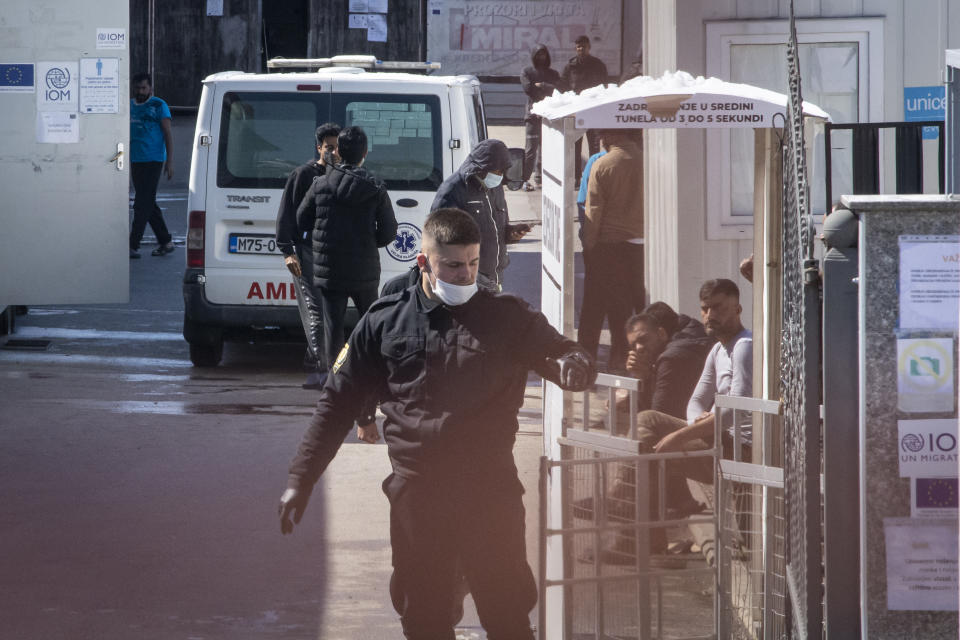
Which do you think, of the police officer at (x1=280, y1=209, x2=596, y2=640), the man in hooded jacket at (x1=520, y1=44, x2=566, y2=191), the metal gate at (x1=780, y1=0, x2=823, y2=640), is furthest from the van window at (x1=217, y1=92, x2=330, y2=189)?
the man in hooded jacket at (x1=520, y1=44, x2=566, y2=191)

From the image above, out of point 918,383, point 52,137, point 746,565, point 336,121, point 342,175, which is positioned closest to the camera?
point 918,383

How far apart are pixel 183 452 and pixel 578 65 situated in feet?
42.4

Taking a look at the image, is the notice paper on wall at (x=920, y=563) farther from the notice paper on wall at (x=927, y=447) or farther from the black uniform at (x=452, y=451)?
the black uniform at (x=452, y=451)

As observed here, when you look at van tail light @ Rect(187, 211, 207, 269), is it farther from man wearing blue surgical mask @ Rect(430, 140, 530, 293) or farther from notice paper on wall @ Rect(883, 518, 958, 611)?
notice paper on wall @ Rect(883, 518, 958, 611)

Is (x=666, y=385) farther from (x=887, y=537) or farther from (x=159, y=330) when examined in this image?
(x=159, y=330)

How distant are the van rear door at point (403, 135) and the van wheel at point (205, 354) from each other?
1.50 metres

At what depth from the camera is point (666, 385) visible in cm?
679

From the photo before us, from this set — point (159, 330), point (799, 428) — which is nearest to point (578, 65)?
point (159, 330)

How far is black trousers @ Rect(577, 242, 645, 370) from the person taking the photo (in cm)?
980

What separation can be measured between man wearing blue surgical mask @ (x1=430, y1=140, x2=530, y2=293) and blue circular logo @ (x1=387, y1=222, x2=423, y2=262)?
47.1 inches

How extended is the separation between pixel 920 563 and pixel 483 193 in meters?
5.72

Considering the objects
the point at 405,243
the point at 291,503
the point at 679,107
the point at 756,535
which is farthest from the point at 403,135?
the point at 291,503

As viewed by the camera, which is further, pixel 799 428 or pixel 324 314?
pixel 324 314

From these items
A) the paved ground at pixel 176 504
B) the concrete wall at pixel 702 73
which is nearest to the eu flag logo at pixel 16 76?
the paved ground at pixel 176 504
